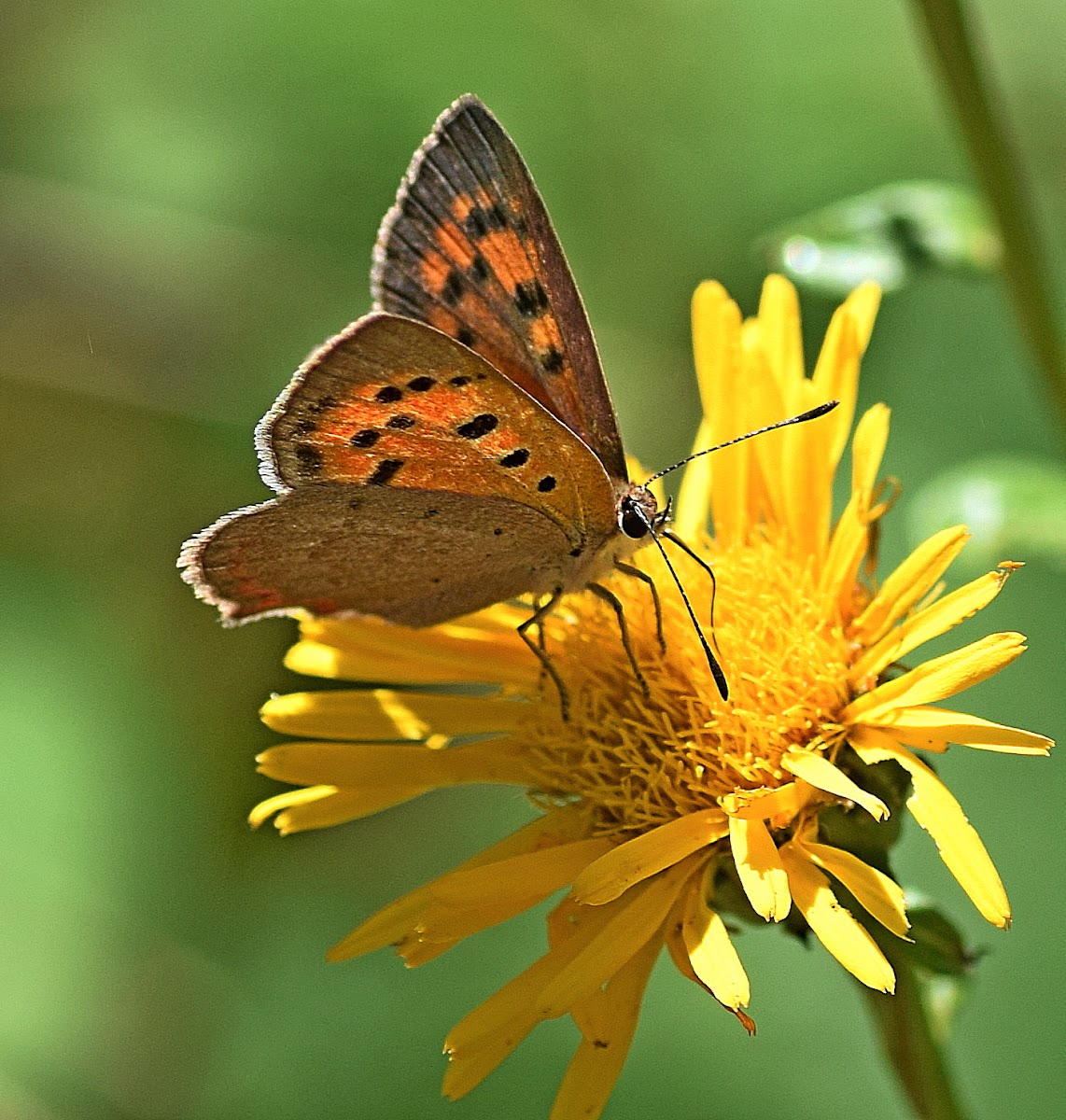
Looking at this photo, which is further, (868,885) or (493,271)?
(493,271)

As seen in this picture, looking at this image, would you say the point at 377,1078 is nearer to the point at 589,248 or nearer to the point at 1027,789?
the point at 1027,789

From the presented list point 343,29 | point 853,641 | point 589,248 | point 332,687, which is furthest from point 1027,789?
point 343,29

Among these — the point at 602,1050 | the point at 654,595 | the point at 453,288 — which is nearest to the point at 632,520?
the point at 654,595

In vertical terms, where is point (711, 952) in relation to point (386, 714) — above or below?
below

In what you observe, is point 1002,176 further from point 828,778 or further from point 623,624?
point 828,778

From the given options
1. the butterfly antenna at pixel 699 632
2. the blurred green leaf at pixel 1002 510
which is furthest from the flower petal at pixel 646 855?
the blurred green leaf at pixel 1002 510

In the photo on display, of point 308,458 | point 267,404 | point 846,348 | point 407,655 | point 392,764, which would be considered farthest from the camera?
point 267,404

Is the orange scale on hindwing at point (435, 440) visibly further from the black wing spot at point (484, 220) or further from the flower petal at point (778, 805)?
the flower petal at point (778, 805)
